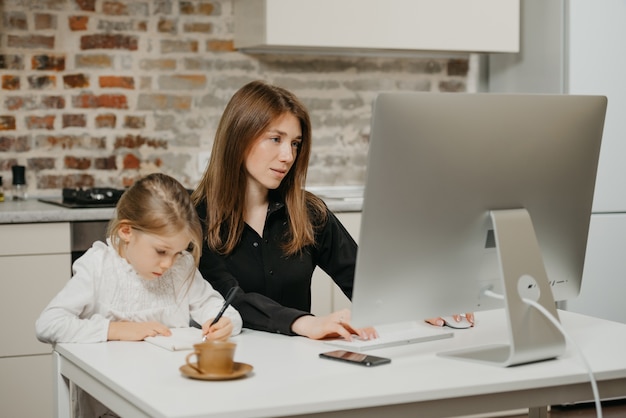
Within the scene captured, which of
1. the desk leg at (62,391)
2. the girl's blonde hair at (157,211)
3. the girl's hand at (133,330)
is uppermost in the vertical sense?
the girl's blonde hair at (157,211)

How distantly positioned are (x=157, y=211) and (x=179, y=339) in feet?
0.98

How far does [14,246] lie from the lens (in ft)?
10.7

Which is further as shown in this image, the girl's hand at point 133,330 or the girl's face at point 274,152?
the girl's face at point 274,152

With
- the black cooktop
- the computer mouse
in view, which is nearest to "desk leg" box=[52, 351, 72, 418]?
the computer mouse

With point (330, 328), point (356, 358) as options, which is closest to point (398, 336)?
point (330, 328)

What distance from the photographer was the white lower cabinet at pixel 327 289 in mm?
3740

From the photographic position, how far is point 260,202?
2.52 m

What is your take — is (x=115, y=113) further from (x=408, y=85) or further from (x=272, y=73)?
(x=408, y=85)

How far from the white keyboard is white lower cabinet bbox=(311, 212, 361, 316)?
1446mm

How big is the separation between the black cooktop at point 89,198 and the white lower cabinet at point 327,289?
847 millimetres

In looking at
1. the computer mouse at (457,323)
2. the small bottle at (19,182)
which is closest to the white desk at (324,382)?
the computer mouse at (457,323)

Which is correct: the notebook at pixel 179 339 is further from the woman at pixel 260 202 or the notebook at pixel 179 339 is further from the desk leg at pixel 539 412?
the desk leg at pixel 539 412

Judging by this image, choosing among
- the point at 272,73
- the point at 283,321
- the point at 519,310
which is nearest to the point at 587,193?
the point at 519,310

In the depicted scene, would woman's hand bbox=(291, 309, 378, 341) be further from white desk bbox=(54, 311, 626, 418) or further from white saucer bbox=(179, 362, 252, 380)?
white saucer bbox=(179, 362, 252, 380)
